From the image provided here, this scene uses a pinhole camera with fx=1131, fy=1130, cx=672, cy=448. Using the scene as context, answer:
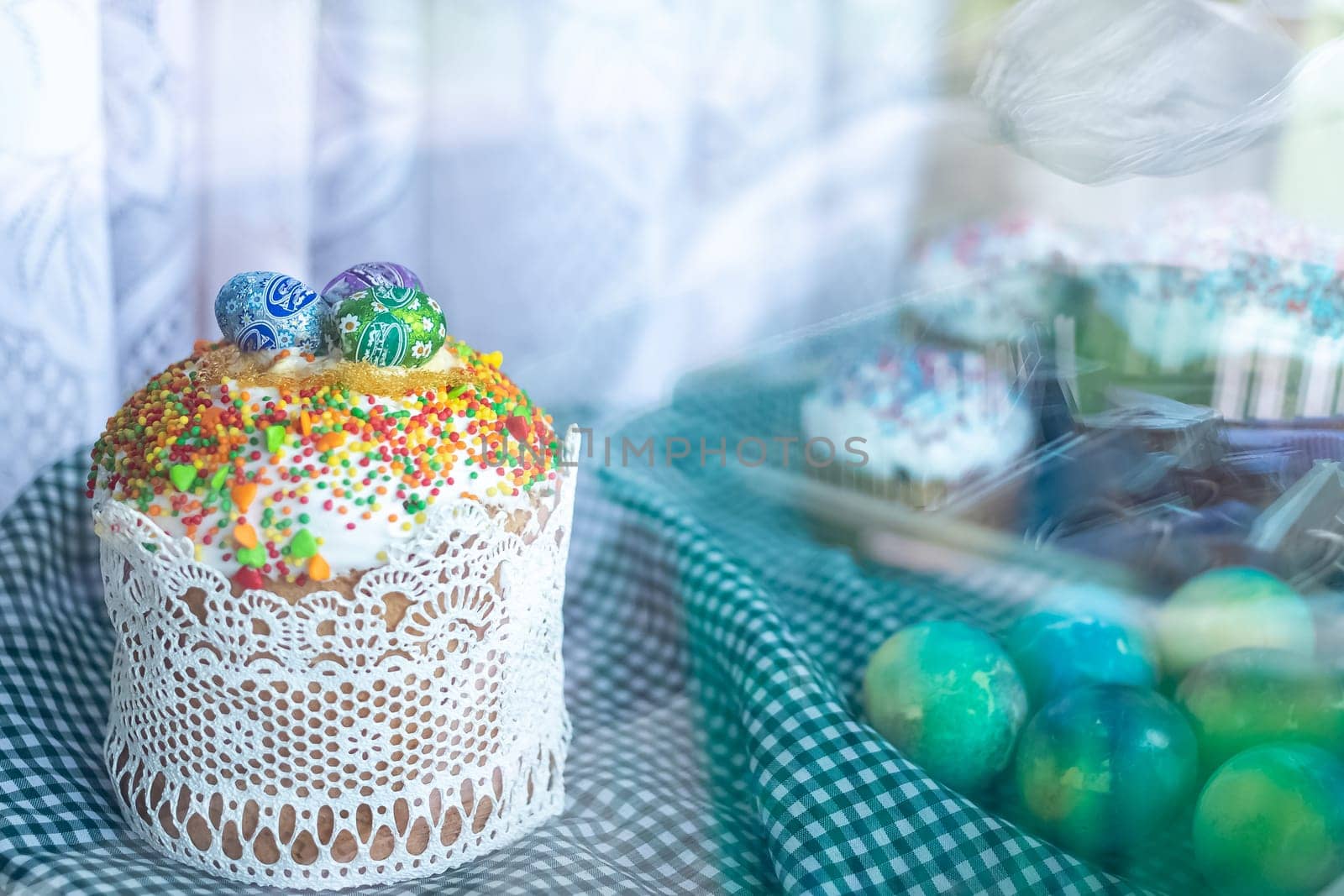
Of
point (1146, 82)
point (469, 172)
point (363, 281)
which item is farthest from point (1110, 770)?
point (469, 172)

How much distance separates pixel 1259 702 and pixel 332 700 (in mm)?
593

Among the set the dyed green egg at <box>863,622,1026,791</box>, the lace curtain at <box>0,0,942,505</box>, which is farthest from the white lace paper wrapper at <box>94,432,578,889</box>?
the lace curtain at <box>0,0,942,505</box>

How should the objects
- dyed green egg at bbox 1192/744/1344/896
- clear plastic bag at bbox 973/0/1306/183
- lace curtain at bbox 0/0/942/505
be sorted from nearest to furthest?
dyed green egg at bbox 1192/744/1344/896 → clear plastic bag at bbox 973/0/1306/183 → lace curtain at bbox 0/0/942/505

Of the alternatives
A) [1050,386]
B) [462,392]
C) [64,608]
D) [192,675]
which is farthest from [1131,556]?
[64,608]

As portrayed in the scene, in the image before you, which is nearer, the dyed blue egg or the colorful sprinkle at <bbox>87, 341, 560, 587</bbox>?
the colorful sprinkle at <bbox>87, 341, 560, 587</bbox>

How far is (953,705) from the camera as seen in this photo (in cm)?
82

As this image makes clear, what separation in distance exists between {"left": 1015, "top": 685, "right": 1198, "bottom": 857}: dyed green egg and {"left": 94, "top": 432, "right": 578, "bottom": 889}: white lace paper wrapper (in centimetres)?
36

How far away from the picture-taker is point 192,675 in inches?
28.5

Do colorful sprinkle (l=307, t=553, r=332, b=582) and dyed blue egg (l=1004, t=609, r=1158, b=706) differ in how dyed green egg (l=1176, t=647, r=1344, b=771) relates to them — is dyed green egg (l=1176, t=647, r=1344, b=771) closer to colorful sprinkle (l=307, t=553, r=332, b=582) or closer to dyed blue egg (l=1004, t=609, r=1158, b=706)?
dyed blue egg (l=1004, t=609, r=1158, b=706)

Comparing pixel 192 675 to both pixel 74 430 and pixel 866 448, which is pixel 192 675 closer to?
pixel 74 430

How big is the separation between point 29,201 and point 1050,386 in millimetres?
850

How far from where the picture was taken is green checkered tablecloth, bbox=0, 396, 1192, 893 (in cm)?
74

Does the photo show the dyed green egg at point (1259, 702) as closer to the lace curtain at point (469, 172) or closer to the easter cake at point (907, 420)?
the easter cake at point (907, 420)

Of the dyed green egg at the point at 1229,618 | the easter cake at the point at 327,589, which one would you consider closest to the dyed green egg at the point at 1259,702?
the dyed green egg at the point at 1229,618
